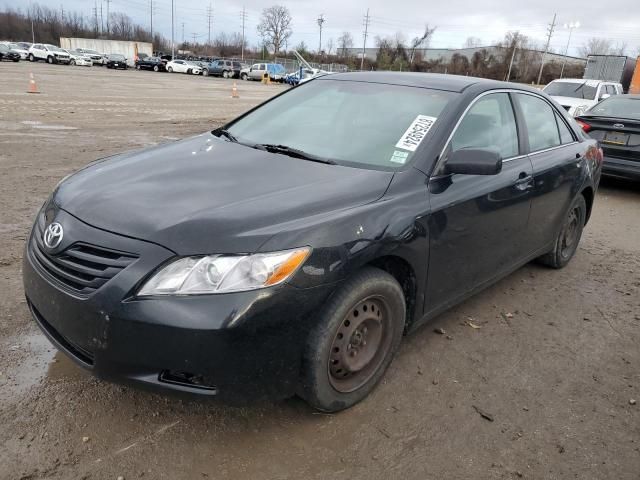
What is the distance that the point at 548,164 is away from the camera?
4.07m

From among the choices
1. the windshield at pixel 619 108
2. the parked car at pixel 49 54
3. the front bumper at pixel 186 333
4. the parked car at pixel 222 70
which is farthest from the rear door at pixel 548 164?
the parked car at pixel 49 54

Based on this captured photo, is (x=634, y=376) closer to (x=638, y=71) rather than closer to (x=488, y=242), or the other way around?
(x=488, y=242)

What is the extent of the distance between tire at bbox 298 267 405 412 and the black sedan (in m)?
0.01

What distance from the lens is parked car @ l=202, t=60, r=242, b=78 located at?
52.9 m

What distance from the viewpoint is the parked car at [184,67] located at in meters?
53.1

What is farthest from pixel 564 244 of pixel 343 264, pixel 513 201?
pixel 343 264

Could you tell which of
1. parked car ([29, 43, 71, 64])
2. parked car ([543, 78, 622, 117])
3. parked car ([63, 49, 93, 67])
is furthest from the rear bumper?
parked car ([63, 49, 93, 67])

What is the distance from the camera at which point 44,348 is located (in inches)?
122

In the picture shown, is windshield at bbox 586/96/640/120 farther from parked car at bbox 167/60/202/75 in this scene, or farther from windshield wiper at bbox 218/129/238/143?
parked car at bbox 167/60/202/75

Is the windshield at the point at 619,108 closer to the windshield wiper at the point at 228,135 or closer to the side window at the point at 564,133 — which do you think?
the side window at the point at 564,133

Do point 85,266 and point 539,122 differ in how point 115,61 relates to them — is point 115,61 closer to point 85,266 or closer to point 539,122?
point 539,122

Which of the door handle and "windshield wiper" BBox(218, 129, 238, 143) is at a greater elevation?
"windshield wiper" BBox(218, 129, 238, 143)

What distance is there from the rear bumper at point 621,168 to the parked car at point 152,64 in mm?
54420

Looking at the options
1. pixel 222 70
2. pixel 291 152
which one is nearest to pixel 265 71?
pixel 222 70
